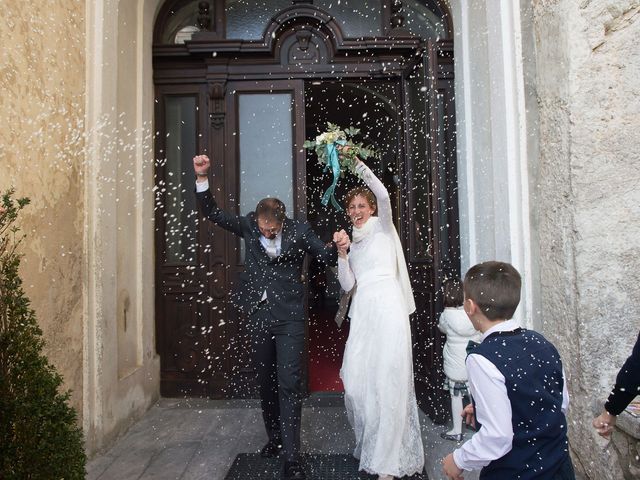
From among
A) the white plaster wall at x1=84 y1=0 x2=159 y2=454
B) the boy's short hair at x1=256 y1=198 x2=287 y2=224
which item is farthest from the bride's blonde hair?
the white plaster wall at x1=84 y1=0 x2=159 y2=454

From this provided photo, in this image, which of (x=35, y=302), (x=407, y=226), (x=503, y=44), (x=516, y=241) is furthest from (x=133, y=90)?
(x=516, y=241)

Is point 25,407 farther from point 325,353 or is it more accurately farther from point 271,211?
point 325,353

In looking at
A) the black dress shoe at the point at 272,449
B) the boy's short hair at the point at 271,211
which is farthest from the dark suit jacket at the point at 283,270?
the black dress shoe at the point at 272,449

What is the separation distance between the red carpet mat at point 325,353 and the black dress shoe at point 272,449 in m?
1.62

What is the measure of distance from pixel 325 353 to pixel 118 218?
4360 millimetres

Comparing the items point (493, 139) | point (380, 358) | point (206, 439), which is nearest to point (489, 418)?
point (380, 358)

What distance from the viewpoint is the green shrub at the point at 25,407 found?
2.58m

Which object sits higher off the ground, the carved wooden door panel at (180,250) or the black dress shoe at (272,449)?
the carved wooden door panel at (180,250)

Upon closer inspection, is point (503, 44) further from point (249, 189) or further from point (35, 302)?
point (35, 302)

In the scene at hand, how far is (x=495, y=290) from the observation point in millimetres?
2080

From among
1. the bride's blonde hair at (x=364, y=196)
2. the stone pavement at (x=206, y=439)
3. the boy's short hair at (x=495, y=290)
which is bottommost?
the stone pavement at (x=206, y=439)

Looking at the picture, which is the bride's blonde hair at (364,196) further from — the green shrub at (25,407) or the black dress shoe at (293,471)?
the green shrub at (25,407)

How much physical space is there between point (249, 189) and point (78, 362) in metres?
2.61

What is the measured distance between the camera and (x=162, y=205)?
19.6 feet
